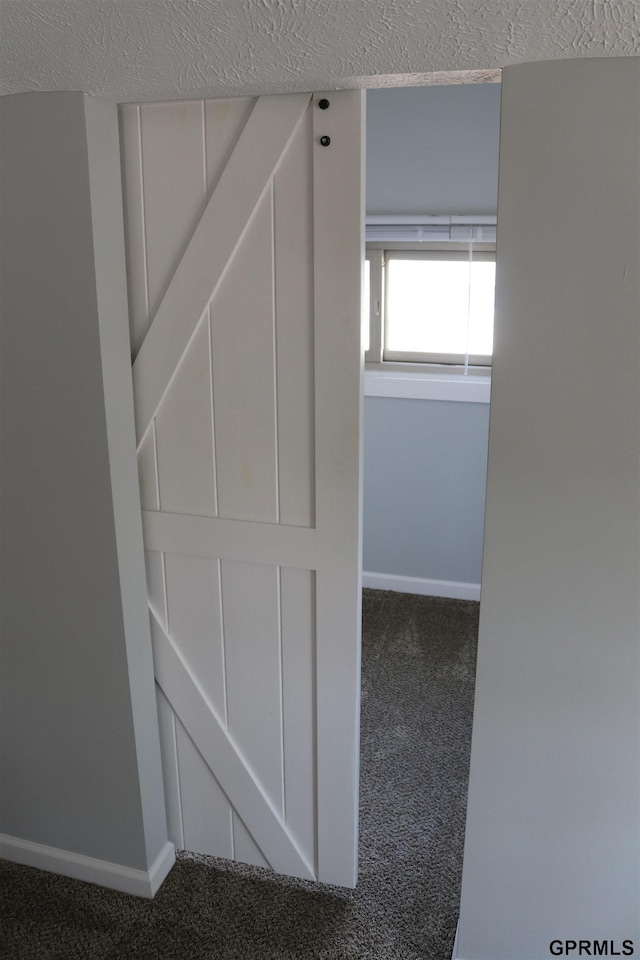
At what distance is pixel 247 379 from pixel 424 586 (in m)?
2.29

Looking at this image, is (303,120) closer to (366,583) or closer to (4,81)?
(4,81)

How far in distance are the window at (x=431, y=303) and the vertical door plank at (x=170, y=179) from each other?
2073 mm

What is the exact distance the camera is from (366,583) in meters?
4.10

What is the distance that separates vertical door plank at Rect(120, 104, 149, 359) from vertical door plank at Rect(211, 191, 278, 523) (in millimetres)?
203

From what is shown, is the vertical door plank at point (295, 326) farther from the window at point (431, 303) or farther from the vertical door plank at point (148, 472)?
the window at point (431, 303)

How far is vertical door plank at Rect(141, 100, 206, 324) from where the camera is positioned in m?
1.86

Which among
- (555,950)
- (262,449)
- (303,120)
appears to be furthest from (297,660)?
(303,120)

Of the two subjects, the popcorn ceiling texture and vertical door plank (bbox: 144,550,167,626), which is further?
vertical door plank (bbox: 144,550,167,626)

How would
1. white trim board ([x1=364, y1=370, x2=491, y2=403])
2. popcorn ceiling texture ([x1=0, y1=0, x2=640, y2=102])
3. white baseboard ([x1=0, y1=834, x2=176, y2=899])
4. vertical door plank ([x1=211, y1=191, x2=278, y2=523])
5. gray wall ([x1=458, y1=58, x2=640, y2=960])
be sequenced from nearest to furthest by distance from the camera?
popcorn ceiling texture ([x1=0, y1=0, x2=640, y2=102])
gray wall ([x1=458, y1=58, x2=640, y2=960])
vertical door plank ([x1=211, y1=191, x2=278, y2=523])
white baseboard ([x1=0, y1=834, x2=176, y2=899])
white trim board ([x1=364, y1=370, x2=491, y2=403])

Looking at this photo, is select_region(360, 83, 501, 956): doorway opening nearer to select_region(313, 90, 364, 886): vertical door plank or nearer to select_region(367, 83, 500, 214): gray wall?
select_region(367, 83, 500, 214): gray wall

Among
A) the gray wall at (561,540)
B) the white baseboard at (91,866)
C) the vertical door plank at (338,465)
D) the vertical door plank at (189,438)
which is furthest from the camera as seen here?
the white baseboard at (91,866)

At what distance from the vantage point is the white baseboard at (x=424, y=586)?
3.94 metres

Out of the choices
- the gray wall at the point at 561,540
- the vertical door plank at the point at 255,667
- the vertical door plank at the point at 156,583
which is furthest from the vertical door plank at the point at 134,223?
the gray wall at the point at 561,540

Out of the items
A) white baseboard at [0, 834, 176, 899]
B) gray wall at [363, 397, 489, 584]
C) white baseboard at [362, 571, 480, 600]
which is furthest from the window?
white baseboard at [0, 834, 176, 899]
